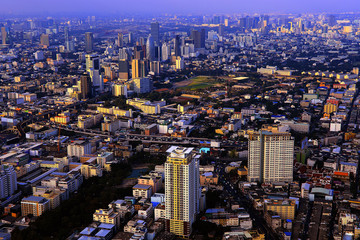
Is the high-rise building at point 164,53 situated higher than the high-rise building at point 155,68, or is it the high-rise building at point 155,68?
the high-rise building at point 164,53

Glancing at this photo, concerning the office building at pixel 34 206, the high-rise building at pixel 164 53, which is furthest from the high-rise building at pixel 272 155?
the high-rise building at pixel 164 53

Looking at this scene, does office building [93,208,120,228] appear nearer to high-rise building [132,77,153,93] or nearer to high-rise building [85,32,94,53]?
high-rise building [132,77,153,93]

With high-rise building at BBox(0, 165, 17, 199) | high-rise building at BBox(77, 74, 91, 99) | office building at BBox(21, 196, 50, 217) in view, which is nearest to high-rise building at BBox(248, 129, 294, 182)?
office building at BBox(21, 196, 50, 217)

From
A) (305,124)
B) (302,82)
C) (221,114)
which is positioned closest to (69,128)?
(221,114)

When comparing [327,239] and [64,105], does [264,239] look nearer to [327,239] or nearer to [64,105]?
[327,239]

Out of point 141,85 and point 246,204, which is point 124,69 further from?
point 246,204

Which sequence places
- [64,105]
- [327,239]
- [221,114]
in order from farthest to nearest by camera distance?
[64,105] → [221,114] → [327,239]

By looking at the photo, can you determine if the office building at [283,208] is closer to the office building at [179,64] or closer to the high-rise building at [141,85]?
the high-rise building at [141,85]
